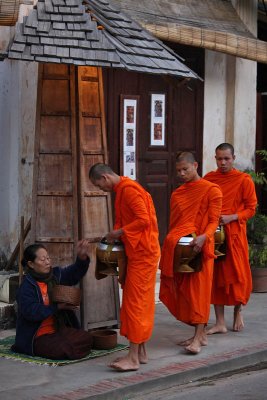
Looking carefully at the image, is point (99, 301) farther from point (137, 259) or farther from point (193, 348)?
point (137, 259)

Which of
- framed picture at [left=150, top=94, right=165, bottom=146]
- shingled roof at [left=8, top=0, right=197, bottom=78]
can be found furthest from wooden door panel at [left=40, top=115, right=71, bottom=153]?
framed picture at [left=150, top=94, right=165, bottom=146]

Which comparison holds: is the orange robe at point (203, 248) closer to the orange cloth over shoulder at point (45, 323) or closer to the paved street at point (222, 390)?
the paved street at point (222, 390)

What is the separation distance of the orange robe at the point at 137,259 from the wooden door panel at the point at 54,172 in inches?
40.7

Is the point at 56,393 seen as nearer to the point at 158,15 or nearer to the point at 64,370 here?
the point at 64,370

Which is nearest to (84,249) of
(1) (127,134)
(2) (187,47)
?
(1) (127,134)

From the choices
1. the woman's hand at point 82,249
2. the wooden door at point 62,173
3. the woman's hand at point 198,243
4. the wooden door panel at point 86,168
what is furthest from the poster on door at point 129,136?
the woman's hand at point 82,249

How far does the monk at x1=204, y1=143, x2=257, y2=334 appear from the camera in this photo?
9.58 m

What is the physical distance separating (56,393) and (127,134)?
5.47m

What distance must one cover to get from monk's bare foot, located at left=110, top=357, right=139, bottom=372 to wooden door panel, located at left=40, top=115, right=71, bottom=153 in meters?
2.11

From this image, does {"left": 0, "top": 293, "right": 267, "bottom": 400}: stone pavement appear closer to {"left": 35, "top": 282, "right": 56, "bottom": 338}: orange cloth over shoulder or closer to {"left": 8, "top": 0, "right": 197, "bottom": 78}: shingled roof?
{"left": 35, "top": 282, "right": 56, "bottom": 338}: orange cloth over shoulder

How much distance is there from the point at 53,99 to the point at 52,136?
340mm

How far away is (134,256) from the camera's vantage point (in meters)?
8.05

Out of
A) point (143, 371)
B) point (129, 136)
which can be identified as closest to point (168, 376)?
point (143, 371)

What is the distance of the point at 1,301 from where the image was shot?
9664 mm
